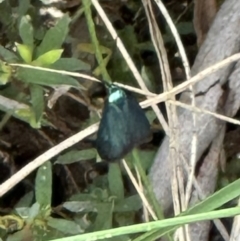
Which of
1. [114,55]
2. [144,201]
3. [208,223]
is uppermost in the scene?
[114,55]

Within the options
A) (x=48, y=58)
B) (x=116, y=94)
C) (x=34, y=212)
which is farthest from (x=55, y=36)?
(x=34, y=212)

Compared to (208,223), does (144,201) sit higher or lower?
higher

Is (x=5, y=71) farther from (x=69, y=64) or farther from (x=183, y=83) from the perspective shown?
(x=183, y=83)

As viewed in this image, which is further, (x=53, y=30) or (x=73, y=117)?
(x=73, y=117)

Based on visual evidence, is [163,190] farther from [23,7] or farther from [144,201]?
[23,7]

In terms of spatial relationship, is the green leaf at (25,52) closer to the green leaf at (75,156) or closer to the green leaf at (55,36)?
the green leaf at (55,36)

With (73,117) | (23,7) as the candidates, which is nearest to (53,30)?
(23,7)

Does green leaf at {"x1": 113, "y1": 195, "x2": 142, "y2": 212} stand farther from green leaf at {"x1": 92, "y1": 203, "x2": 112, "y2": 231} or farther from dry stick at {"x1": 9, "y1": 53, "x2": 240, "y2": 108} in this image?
dry stick at {"x1": 9, "y1": 53, "x2": 240, "y2": 108}
